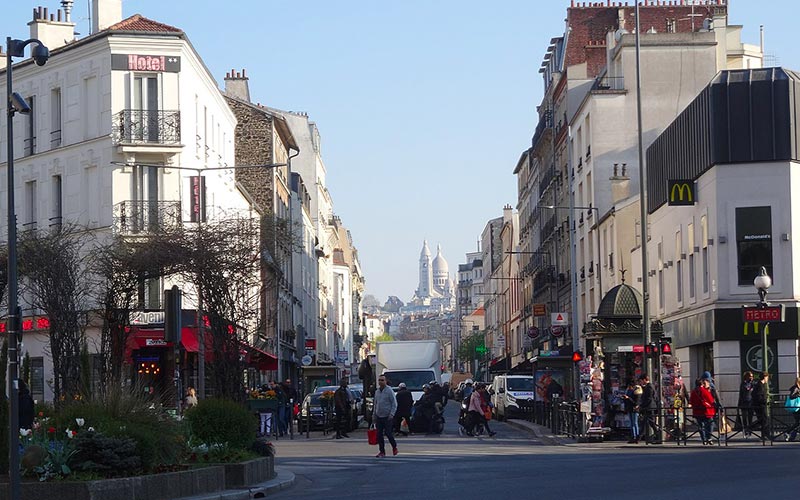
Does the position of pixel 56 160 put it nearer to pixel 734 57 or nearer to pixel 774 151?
pixel 774 151

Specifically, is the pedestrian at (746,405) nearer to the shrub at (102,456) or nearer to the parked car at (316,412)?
the parked car at (316,412)

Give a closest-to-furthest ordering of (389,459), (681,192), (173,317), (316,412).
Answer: (173,317) → (389,459) → (681,192) → (316,412)

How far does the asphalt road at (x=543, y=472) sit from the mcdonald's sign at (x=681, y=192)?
1117cm

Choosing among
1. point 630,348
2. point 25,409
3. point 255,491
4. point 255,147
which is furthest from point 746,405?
point 255,147

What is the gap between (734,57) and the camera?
202 feet

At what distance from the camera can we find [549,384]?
45.7 meters

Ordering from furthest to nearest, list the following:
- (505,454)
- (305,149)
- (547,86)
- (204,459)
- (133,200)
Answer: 1. (305,149)
2. (547,86)
3. (133,200)
4. (505,454)
5. (204,459)

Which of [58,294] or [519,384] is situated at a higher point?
[58,294]

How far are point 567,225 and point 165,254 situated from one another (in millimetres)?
36935

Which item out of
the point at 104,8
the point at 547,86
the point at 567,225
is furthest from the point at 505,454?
the point at 547,86

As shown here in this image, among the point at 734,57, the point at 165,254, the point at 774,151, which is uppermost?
the point at 734,57

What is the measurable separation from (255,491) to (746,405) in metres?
16.6

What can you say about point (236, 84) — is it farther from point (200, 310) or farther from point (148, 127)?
point (200, 310)

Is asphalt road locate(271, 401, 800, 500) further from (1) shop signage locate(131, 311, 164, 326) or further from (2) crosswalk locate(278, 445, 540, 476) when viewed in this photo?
(1) shop signage locate(131, 311, 164, 326)
